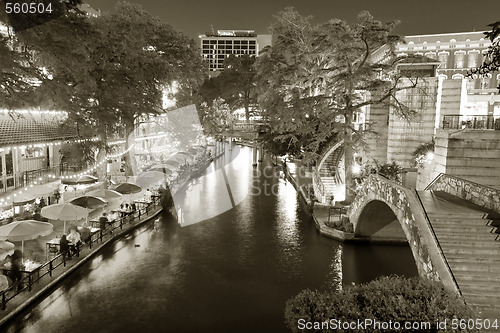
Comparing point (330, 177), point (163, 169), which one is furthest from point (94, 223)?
point (330, 177)

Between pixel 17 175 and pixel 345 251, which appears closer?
pixel 345 251

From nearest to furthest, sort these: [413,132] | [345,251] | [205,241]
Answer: [345,251] → [205,241] → [413,132]

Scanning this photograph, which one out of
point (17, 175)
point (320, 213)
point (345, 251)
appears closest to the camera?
point (345, 251)

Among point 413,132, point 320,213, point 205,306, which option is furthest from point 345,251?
point 413,132

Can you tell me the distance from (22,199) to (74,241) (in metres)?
4.71

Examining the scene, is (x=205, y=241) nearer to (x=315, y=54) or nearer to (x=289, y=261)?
(x=289, y=261)

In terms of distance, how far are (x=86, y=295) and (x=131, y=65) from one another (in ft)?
55.9

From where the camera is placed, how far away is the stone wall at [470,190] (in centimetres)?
1462

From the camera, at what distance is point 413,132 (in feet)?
107

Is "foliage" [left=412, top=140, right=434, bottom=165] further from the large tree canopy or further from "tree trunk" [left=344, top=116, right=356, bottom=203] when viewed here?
the large tree canopy

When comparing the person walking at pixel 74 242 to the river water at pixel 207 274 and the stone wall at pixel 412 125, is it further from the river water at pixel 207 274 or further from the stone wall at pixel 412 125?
the stone wall at pixel 412 125

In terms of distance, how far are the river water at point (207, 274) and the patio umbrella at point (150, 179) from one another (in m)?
6.22

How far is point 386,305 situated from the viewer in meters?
9.33

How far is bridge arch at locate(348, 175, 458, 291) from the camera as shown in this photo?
12.7 m
